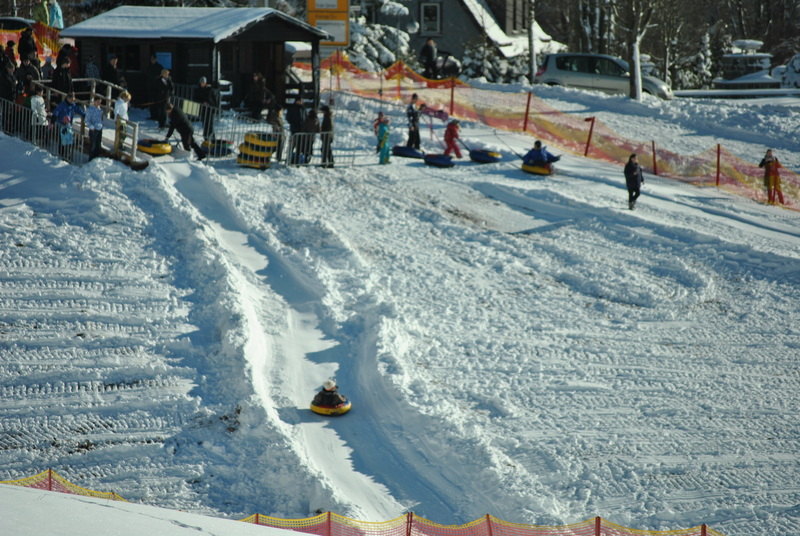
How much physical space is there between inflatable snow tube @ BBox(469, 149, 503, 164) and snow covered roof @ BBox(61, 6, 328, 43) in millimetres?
5838

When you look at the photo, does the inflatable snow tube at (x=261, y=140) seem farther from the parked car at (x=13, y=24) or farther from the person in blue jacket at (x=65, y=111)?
the parked car at (x=13, y=24)

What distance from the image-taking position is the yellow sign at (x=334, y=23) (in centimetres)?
2731

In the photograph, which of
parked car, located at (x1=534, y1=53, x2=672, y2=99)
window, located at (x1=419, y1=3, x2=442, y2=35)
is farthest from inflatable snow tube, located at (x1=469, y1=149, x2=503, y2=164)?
window, located at (x1=419, y1=3, x2=442, y2=35)

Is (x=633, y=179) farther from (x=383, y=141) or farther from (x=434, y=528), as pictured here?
(x=434, y=528)

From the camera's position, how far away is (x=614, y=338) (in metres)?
12.5

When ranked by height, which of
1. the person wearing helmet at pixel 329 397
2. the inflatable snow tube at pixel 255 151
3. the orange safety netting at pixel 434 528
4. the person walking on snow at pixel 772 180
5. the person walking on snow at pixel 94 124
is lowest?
the orange safety netting at pixel 434 528

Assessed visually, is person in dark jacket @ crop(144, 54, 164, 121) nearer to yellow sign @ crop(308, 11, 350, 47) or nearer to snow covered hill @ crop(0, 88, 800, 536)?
snow covered hill @ crop(0, 88, 800, 536)

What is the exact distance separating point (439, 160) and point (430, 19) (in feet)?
75.0

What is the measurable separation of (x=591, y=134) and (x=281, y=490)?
1687 centimetres

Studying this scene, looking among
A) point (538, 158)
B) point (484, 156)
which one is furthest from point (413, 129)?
point (538, 158)

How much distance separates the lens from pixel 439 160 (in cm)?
2020

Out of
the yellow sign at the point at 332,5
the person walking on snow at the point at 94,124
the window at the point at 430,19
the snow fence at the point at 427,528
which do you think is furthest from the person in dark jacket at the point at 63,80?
the window at the point at 430,19

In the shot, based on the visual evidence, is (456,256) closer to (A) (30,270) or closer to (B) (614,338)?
(B) (614,338)

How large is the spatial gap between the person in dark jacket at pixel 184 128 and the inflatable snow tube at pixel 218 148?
8.0 inches
